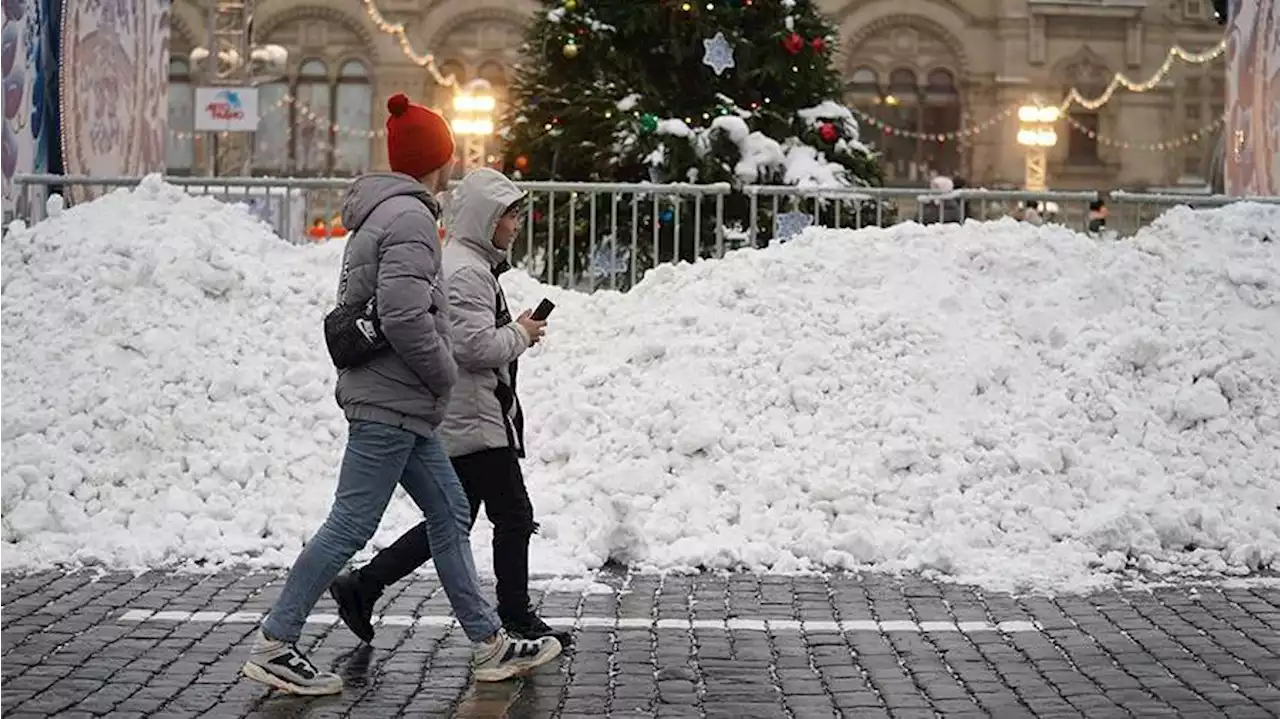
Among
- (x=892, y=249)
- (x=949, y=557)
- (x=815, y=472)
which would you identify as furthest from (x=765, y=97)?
(x=949, y=557)

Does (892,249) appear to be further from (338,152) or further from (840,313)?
(338,152)

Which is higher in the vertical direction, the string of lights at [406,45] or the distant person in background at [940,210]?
the string of lights at [406,45]

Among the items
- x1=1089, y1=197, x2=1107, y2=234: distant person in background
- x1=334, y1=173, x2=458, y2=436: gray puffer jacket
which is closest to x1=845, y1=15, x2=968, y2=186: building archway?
x1=1089, y1=197, x2=1107, y2=234: distant person in background

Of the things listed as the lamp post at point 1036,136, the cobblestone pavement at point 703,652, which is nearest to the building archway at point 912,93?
the lamp post at point 1036,136

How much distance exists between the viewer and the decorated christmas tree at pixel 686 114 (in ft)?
46.4

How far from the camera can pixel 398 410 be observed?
261 inches

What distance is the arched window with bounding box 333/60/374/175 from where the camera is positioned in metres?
50.5

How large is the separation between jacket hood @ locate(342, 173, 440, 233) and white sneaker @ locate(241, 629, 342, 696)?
1446mm

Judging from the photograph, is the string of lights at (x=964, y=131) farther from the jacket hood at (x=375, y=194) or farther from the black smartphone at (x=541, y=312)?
the jacket hood at (x=375, y=194)

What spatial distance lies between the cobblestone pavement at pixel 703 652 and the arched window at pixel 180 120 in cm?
4124

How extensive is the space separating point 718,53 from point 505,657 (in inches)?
327

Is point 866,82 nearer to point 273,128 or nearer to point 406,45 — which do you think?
point 406,45

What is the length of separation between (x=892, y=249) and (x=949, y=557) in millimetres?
3358

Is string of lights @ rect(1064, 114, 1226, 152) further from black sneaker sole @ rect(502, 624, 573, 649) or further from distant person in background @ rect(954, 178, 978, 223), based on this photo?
black sneaker sole @ rect(502, 624, 573, 649)
